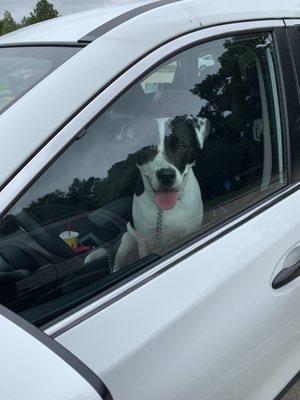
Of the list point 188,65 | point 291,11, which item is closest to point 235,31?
point 188,65

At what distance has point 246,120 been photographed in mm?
1868

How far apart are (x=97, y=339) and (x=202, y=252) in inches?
17.3

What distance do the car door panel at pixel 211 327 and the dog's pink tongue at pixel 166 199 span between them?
0.87 ft

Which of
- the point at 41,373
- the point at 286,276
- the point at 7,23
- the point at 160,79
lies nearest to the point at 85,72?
the point at 160,79

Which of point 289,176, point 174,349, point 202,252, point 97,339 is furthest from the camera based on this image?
point 289,176

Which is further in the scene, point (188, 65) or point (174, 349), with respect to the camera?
point (188, 65)

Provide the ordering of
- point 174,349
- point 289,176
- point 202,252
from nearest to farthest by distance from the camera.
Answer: point 174,349
point 202,252
point 289,176

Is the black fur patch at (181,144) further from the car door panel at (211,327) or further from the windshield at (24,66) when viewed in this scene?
the windshield at (24,66)

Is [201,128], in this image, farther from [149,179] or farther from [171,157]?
[149,179]

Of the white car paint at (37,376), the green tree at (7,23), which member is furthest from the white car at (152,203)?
the green tree at (7,23)

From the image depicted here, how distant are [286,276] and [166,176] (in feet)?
1.71

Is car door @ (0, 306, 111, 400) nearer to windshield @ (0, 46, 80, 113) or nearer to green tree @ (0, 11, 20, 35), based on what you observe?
windshield @ (0, 46, 80, 113)

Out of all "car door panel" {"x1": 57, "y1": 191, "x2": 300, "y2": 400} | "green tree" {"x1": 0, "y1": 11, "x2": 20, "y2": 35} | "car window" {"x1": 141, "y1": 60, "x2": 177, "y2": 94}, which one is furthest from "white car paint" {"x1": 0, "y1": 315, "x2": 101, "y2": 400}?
"green tree" {"x1": 0, "y1": 11, "x2": 20, "y2": 35}

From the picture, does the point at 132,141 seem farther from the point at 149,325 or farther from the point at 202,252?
the point at 149,325
